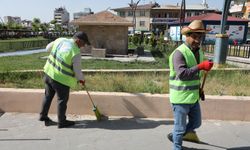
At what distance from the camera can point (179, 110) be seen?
351cm

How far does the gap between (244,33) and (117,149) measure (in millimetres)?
31906

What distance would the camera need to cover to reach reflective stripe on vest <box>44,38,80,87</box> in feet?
14.8

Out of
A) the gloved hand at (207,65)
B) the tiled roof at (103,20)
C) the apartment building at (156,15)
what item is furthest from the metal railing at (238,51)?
the apartment building at (156,15)

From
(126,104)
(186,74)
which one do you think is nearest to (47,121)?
(126,104)

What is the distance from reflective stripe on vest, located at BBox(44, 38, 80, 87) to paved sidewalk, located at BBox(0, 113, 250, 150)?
0.78 metres

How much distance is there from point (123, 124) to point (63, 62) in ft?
4.56

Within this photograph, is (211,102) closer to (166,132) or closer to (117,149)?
(166,132)

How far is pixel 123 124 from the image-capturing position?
4.90 m

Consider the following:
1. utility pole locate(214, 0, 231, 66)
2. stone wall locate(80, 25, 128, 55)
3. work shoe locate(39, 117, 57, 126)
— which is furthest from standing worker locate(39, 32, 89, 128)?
stone wall locate(80, 25, 128, 55)

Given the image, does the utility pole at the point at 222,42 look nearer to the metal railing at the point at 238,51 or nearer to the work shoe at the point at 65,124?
the work shoe at the point at 65,124

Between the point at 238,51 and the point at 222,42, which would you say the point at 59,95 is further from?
the point at 238,51

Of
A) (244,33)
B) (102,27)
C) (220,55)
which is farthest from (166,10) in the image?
(220,55)

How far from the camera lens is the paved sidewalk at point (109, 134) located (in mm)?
4070

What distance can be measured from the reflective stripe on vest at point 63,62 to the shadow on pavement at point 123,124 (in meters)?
0.74
